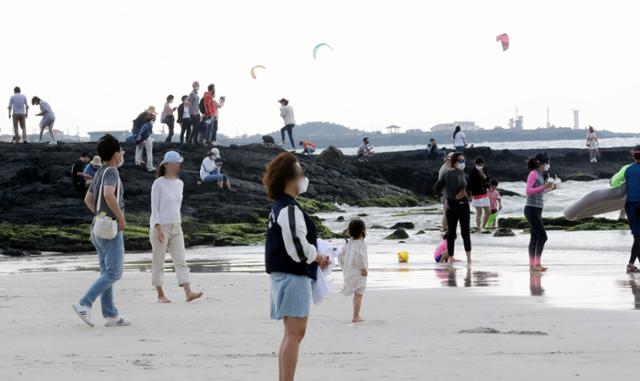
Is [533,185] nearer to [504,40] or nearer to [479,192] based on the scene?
[479,192]

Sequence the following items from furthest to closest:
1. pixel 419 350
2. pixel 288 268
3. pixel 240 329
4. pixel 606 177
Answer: pixel 606 177
pixel 240 329
pixel 419 350
pixel 288 268

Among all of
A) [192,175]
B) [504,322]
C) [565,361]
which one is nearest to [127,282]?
[504,322]

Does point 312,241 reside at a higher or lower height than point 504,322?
higher

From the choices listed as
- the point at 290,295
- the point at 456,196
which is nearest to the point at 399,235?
the point at 456,196

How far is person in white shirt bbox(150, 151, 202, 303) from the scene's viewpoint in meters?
11.2

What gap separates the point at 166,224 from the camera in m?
11.3

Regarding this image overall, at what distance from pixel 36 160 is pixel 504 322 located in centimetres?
2430

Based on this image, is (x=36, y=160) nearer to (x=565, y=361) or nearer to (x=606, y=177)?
(x=565, y=361)

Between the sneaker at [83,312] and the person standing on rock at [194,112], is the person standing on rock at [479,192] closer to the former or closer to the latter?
the person standing on rock at [194,112]

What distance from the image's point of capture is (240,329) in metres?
8.97

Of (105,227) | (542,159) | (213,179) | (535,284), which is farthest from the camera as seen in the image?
(213,179)

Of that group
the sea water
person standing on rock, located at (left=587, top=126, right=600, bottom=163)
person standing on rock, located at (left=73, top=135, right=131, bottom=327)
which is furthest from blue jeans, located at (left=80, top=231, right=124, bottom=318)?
person standing on rock, located at (left=587, top=126, right=600, bottom=163)

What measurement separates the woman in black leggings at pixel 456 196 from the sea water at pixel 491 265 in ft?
1.76

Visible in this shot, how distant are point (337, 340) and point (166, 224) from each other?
11.4 ft
